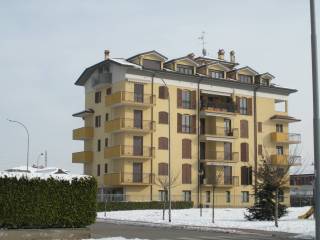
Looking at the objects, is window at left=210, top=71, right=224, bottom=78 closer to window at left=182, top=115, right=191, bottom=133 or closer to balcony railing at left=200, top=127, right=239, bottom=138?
balcony railing at left=200, top=127, right=239, bottom=138

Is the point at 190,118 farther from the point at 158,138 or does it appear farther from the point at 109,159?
the point at 109,159

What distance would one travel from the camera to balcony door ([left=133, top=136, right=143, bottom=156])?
187ft

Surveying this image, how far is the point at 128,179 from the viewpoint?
55812 millimetres

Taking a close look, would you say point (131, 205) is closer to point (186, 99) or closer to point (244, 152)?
point (186, 99)

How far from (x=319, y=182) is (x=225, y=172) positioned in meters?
47.6

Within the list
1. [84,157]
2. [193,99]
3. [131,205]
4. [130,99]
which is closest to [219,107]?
[193,99]

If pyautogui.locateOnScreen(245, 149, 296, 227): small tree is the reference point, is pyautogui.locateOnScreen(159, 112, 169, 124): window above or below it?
above

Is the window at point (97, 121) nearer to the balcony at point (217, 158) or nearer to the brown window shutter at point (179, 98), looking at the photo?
the brown window shutter at point (179, 98)

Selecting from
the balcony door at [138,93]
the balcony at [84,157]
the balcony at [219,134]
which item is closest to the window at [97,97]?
the balcony at [84,157]

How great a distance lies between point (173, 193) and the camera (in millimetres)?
58812

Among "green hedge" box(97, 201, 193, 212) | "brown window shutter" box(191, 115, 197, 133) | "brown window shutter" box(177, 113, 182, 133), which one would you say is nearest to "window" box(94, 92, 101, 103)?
"brown window shutter" box(177, 113, 182, 133)

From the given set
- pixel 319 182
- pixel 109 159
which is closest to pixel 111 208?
pixel 109 159

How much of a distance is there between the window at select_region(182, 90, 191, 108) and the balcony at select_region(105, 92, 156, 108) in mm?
3982

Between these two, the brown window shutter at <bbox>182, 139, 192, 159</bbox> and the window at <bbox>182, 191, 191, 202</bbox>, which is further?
the brown window shutter at <bbox>182, 139, 192, 159</bbox>
